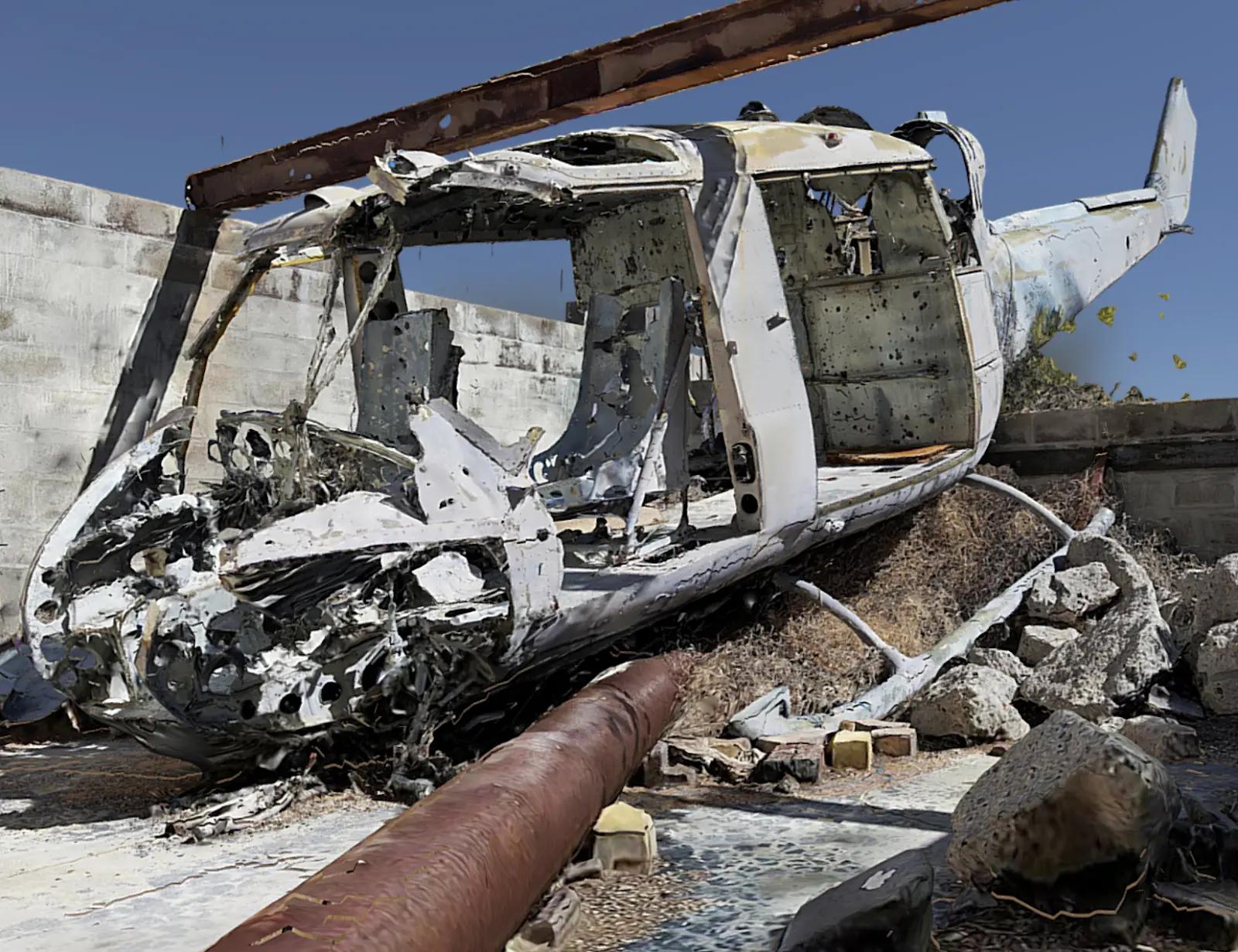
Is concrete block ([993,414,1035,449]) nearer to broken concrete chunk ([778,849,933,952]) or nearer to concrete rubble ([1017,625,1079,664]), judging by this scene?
concrete rubble ([1017,625,1079,664])

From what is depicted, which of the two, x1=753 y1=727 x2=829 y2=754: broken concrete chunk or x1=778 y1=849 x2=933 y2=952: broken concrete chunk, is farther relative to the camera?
x1=753 y1=727 x2=829 y2=754: broken concrete chunk

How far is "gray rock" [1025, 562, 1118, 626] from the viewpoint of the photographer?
7.31 metres

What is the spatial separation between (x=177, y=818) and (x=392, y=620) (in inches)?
46.3

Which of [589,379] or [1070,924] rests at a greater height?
[589,379]

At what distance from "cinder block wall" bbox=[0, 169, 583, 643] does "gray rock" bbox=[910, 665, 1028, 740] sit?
18.0 ft

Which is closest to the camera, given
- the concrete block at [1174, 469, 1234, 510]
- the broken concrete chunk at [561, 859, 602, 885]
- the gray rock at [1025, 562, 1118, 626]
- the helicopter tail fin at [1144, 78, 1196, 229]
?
the broken concrete chunk at [561, 859, 602, 885]

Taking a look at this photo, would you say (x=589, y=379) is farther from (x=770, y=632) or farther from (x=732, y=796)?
(x=732, y=796)

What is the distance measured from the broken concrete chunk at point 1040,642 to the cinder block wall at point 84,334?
18.5 ft

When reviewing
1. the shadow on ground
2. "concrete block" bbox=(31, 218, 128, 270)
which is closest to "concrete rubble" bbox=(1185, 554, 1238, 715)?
the shadow on ground

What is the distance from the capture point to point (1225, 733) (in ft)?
19.2

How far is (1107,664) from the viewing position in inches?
244

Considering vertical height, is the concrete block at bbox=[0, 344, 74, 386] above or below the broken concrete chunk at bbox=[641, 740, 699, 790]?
above

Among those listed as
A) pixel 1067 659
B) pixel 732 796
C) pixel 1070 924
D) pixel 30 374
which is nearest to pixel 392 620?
pixel 732 796

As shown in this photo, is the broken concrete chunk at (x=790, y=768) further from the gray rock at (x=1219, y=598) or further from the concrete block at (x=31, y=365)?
the concrete block at (x=31, y=365)
